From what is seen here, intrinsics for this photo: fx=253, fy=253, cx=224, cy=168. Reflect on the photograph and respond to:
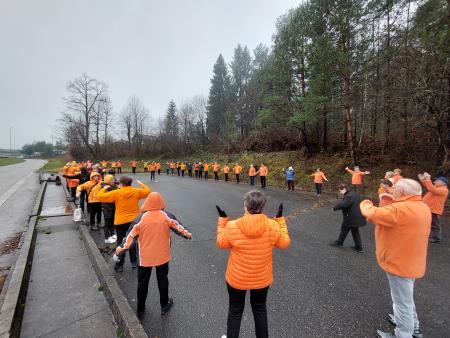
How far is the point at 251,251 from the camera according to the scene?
2539 mm

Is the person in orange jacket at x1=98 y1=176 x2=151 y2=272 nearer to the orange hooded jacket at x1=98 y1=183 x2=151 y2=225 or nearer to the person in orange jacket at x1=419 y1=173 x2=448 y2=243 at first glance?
the orange hooded jacket at x1=98 y1=183 x2=151 y2=225

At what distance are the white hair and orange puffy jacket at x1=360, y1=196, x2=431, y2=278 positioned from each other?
0.05 metres

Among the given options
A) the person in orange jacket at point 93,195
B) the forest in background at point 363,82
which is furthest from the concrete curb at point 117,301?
the forest in background at point 363,82

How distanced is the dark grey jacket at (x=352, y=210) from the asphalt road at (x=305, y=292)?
26.7 inches

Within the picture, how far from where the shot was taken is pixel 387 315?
3514 mm

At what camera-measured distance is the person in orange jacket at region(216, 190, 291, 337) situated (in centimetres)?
251

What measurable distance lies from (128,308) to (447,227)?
9.37m

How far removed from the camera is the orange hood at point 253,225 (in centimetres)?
246

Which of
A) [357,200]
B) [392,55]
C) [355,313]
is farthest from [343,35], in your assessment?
[355,313]

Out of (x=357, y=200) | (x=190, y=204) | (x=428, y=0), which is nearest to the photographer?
(x=357, y=200)

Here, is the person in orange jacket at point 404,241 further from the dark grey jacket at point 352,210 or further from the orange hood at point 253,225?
the dark grey jacket at point 352,210

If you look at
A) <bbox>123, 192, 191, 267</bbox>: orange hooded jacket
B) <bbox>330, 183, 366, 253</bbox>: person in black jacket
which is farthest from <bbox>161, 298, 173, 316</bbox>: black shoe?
<bbox>330, 183, 366, 253</bbox>: person in black jacket

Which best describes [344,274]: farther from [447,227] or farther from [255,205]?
[447,227]

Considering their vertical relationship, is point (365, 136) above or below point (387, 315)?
above
